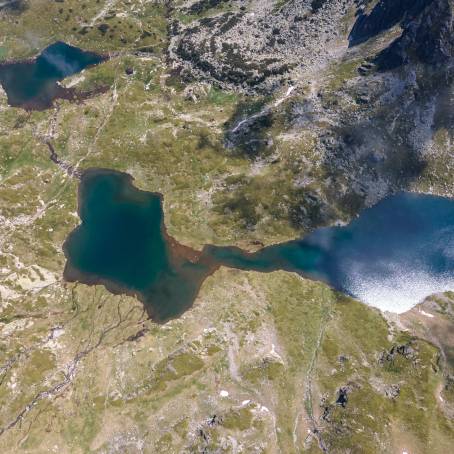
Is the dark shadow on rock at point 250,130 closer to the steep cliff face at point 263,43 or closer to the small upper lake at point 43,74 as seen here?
the steep cliff face at point 263,43

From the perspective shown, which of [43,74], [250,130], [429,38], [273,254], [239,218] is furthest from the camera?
[43,74]

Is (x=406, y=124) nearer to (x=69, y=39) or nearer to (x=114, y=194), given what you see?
(x=114, y=194)

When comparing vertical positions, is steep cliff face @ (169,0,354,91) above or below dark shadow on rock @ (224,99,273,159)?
above

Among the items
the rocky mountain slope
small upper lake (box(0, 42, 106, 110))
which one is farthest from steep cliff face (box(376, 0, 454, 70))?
small upper lake (box(0, 42, 106, 110))

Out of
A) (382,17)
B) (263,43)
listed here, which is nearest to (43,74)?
(263,43)

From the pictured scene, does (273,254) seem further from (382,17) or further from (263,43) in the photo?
(382,17)

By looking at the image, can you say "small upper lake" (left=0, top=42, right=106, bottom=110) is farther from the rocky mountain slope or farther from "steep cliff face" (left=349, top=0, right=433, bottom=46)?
"steep cliff face" (left=349, top=0, right=433, bottom=46)
